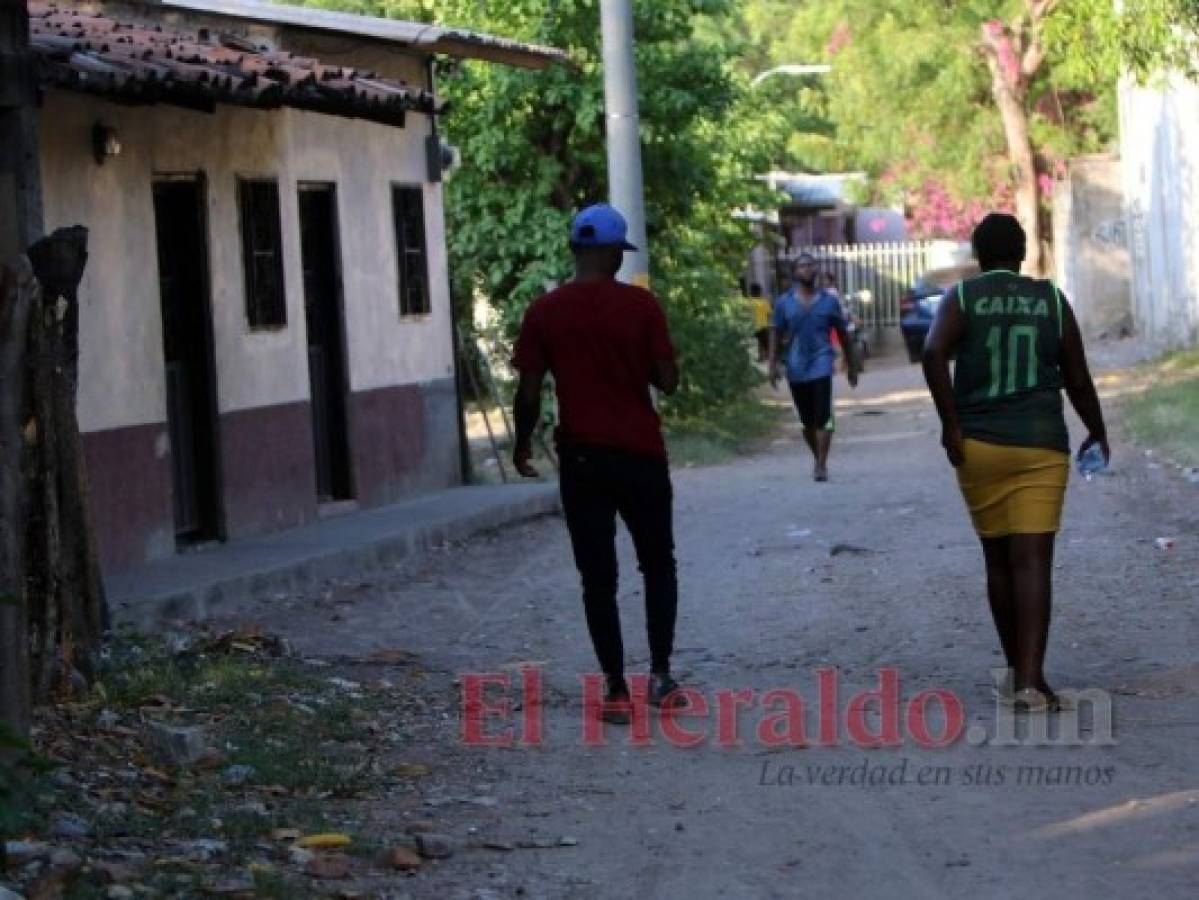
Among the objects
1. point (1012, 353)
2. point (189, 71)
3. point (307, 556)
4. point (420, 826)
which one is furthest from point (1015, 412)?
point (307, 556)

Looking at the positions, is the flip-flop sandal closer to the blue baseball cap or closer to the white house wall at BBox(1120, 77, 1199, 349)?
the blue baseball cap

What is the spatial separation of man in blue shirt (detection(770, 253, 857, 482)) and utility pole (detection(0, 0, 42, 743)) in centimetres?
927

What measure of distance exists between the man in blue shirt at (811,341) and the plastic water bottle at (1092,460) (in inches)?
394

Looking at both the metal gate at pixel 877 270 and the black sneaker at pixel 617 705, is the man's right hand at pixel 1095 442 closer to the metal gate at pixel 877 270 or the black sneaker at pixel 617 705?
the black sneaker at pixel 617 705

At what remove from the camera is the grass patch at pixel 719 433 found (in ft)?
78.3

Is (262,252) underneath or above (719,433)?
above

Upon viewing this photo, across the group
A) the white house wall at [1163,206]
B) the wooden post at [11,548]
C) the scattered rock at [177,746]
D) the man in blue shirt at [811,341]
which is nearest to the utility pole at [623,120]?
the man in blue shirt at [811,341]

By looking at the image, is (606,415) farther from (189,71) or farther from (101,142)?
(101,142)

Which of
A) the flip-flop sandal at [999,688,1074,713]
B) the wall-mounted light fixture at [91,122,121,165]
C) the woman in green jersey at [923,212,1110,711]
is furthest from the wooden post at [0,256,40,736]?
the wall-mounted light fixture at [91,122,121,165]

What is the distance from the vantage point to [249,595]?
12.9 m

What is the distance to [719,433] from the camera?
1032 inches

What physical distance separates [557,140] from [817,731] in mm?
17230

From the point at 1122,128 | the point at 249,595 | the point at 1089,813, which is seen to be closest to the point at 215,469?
the point at 249,595

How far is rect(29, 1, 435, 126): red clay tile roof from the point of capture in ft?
38.3
